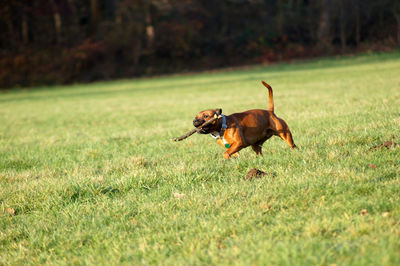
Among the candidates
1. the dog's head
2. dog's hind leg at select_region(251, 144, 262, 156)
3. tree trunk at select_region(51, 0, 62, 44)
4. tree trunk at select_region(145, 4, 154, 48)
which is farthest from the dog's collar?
tree trunk at select_region(51, 0, 62, 44)

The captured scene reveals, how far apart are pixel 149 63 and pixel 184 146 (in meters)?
38.5

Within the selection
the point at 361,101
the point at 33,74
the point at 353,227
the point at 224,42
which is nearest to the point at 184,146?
the point at 353,227

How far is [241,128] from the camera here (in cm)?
460

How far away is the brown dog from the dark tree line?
36099 millimetres

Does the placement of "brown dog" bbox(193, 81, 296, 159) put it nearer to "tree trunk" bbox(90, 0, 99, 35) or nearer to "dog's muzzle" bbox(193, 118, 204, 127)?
"dog's muzzle" bbox(193, 118, 204, 127)

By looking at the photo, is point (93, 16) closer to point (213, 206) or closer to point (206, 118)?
point (206, 118)

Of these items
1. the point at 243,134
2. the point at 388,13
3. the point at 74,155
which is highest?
the point at 388,13

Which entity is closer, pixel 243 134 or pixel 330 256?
pixel 330 256

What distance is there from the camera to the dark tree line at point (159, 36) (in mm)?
39844

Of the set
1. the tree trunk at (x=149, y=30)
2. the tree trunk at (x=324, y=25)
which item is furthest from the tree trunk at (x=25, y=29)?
A: the tree trunk at (x=324, y=25)

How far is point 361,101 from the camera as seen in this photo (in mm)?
9016

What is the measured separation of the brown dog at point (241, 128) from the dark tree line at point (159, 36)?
118 ft

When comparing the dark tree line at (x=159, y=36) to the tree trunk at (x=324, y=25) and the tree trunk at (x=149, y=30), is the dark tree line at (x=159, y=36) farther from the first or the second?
the tree trunk at (x=324, y=25)

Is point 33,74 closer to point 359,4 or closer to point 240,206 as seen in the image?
point 359,4
